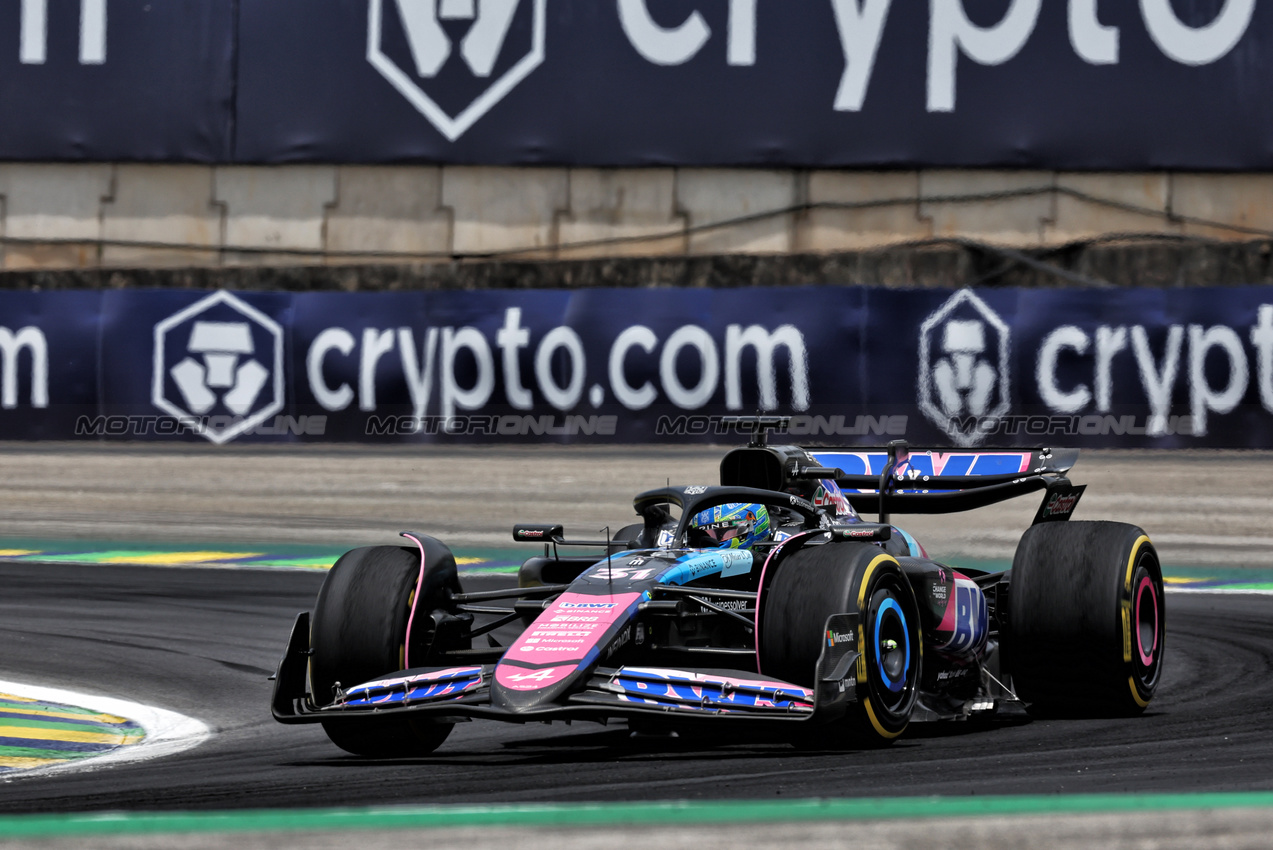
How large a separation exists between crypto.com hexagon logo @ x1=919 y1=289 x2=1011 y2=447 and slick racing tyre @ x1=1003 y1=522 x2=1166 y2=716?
223 inches

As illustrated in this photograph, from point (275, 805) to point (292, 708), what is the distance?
4.80 ft

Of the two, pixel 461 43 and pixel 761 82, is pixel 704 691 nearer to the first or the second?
pixel 761 82

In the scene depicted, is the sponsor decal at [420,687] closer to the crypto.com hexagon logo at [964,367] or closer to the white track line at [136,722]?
the white track line at [136,722]

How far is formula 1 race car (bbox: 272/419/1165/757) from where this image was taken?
604cm

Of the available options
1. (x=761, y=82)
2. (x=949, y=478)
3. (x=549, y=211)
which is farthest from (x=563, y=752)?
(x=549, y=211)

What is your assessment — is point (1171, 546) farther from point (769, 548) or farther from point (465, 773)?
point (465, 773)

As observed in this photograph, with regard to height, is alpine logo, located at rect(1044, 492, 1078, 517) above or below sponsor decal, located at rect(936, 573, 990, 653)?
above

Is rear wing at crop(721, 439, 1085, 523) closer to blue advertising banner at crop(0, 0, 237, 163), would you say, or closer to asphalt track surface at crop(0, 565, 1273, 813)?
asphalt track surface at crop(0, 565, 1273, 813)

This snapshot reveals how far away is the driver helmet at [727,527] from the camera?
723 centimetres

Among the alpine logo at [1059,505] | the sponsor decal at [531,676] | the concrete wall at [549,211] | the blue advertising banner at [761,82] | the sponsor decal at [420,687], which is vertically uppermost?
the blue advertising banner at [761,82]

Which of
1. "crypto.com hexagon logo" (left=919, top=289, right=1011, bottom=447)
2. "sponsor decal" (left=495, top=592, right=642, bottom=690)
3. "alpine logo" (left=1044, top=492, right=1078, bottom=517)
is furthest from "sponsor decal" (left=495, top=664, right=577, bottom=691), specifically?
"crypto.com hexagon logo" (left=919, top=289, right=1011, bottom=447)

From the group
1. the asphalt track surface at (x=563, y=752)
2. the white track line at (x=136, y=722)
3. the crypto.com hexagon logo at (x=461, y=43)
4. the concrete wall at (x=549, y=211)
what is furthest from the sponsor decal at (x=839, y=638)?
the crypto.com hexagon logo at (x=461, y=43)

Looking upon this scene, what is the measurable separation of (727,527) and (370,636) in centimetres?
161

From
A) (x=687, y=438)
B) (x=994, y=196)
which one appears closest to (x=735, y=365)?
(x=687, y=438)
